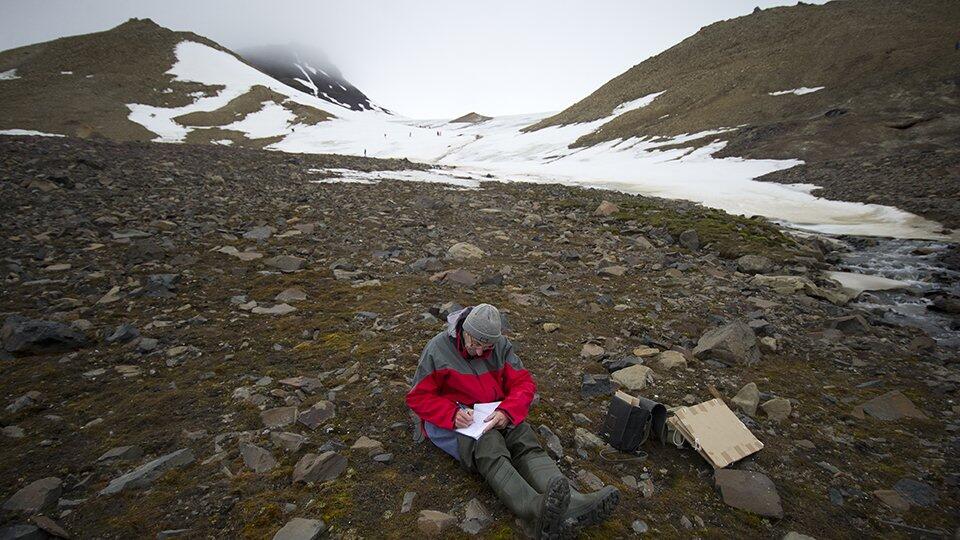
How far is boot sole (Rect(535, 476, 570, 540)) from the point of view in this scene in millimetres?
2941

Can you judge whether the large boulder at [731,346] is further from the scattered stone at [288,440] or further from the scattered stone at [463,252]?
the scattered stone at [288,440]

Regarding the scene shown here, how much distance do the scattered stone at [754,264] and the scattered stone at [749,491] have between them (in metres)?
7.63

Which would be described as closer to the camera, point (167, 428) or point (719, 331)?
point (167, 428)

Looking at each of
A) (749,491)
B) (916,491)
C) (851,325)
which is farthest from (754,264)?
(749,491)

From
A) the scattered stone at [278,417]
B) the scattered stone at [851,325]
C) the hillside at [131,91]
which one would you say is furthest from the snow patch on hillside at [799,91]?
the hillside at [131,91]

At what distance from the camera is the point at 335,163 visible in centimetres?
2072

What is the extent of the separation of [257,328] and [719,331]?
7082 millimetres

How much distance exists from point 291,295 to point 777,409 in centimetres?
732

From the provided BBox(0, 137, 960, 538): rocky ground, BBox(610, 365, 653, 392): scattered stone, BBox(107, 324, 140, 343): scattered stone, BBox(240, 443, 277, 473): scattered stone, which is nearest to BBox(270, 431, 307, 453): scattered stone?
BBox(0, 137, 960, 538): rocky ground

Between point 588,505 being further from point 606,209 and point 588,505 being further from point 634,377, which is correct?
point 606,209

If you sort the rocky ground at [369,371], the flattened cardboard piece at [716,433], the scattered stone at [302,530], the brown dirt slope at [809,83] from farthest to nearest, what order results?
the brown dirt slope at [809,83] < the flattened cardboard piece at [716,433] < the rocky ground at [369,371] < the scattered stone at [302,530]

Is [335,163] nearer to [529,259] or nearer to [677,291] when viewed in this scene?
[529,259]

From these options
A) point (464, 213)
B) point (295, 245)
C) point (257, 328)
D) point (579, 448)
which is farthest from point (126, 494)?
point (464, 213)

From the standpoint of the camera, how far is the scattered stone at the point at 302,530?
10.2ft
